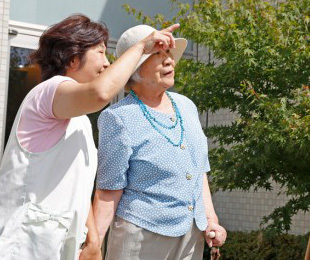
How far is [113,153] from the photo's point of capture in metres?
3.32

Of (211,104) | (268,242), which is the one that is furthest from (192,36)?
(268,242)

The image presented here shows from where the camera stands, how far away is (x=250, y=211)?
32.9 feet

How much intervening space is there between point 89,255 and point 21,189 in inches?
19.9

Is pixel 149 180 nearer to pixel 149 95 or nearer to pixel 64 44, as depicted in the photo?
pixel 149 95

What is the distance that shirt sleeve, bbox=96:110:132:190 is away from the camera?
130 inches

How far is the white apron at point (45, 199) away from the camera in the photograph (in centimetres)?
263

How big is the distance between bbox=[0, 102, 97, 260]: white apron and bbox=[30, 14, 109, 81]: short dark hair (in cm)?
32

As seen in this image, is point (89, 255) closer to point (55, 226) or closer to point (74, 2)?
point (55, 226)

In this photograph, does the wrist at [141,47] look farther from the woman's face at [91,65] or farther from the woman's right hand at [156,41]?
the woman's face at [91,65]

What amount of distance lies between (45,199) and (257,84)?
476 cm

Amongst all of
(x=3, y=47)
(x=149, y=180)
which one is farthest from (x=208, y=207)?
(x=3, y=47)

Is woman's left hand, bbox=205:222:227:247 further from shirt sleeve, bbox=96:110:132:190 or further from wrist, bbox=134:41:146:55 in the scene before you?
wrist, bbox=134:41:146:55

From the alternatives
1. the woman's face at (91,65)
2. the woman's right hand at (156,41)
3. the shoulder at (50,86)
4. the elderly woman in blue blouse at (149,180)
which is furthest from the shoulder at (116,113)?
the shoulder at (50,86)

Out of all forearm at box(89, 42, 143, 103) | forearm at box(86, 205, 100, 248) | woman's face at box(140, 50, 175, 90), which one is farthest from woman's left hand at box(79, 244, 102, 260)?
woman's face at box(140, 50, 175, 90)
